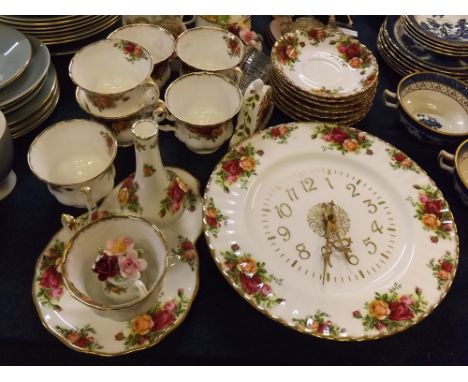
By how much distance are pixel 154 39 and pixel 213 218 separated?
471 mm

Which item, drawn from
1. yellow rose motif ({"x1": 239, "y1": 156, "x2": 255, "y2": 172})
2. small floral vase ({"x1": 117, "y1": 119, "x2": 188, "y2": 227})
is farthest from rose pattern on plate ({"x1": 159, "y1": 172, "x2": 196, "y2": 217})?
yellow rose motif ({"x1": 239, "y1": 156, "x2": 255, "y2": 172})

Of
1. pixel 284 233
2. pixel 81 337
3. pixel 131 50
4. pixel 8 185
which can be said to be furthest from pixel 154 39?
pixel 81 337

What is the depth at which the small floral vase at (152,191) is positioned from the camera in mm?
673

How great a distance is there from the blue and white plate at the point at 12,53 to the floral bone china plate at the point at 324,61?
492 millimetres

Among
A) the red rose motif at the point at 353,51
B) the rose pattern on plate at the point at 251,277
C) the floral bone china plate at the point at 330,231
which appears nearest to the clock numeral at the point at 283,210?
the floral bone china plate at the point at 330,231

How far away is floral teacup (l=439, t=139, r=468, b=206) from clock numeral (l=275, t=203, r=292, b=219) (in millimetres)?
317

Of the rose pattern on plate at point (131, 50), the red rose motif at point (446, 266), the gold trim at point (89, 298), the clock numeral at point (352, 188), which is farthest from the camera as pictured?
the rose pattern on plate at point (131, 50)

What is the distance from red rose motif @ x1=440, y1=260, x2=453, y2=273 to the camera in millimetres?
672

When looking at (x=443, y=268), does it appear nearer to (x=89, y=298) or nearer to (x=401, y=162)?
(x=401, y=162)

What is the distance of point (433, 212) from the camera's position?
0.74 metres

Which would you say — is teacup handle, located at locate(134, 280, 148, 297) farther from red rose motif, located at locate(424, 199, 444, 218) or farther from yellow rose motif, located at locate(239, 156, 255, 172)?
red rose motif, located at locate(424, 199, 444, 218)

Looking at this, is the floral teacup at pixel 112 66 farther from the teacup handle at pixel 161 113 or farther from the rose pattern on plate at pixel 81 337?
the rose pattern on plate at pixel 81 337


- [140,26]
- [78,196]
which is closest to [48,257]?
[78,196]

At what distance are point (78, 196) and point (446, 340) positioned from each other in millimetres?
626
